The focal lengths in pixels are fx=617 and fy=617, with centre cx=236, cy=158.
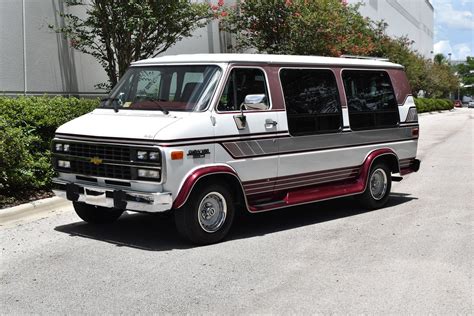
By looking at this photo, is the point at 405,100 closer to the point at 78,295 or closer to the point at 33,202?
the point at 33,202

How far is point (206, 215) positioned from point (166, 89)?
163 centimetres

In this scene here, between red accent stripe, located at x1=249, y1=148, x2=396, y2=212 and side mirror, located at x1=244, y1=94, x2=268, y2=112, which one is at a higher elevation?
side mirror, located at x1=244, y1=94, x2=268, y2=112

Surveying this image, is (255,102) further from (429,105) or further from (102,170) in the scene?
(429,105)

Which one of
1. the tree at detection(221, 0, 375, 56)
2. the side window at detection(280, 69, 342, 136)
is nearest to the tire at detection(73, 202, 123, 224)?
the side window at detection(280, 69, 342, 136)

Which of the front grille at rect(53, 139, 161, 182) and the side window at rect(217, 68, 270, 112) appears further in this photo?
the side window at rect(217, 68, 270, 112)

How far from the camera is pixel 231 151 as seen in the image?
7109 millimetres

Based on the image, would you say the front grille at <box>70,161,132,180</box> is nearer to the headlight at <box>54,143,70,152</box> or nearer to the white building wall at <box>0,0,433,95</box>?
the headlight at <box>54,143,70,152</box>

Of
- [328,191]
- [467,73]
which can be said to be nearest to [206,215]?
[328,191]

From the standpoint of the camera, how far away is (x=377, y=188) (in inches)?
374

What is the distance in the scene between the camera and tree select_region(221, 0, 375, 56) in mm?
19797

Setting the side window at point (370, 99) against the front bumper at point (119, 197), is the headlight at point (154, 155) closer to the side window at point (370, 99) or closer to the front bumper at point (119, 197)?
the front bumper at point (119, 197)

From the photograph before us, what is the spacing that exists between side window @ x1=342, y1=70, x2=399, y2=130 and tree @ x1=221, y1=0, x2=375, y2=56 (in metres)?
10.1

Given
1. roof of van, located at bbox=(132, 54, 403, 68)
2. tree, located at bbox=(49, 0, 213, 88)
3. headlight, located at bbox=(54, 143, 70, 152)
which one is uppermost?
tree, located at bbox=(49, 0, 213, 88)

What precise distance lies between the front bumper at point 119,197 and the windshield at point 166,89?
1.08m
